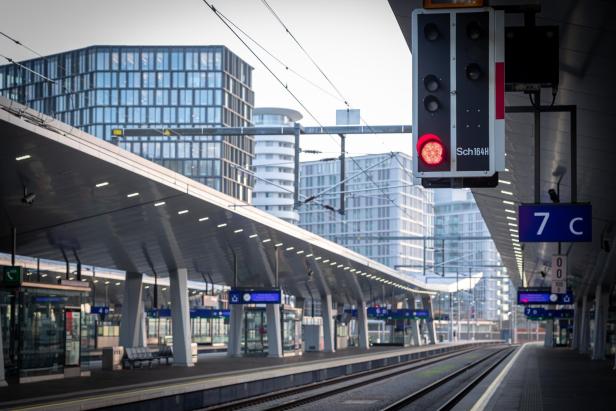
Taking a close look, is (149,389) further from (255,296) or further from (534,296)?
(534,296)

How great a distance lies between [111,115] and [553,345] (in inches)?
2456

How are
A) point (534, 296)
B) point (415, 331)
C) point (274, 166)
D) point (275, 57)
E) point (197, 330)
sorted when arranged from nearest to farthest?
point (275, 57)
point (534, 296)
point (197, 330)
point (415, 331)
point (274, 166)

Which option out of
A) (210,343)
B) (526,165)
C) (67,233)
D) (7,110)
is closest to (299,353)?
(210,343)

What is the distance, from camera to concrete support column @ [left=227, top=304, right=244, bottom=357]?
182 feet

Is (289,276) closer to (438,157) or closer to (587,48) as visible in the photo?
(587,48)

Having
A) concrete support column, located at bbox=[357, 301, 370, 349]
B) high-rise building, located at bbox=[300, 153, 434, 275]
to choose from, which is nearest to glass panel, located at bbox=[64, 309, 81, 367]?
concrete support column, located at bbox=[357, 301, 370, 349]

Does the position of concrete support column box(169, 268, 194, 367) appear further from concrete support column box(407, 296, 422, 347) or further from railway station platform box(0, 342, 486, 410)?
concrete support column box(407, 296, 422, 347)

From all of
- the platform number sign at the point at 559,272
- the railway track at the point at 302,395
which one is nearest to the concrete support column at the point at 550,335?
the railway track at the point at 302,395

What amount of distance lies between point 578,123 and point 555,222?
7176 mm

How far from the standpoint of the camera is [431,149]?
7801mm

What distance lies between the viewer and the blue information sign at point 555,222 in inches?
436

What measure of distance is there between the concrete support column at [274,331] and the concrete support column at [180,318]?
10306 millimetres

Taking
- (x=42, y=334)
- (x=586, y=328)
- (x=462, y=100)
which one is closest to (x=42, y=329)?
(x=42, y=334)

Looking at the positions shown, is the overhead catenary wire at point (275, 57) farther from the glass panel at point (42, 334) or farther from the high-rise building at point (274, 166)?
the high-rise building at point (274, 166)
